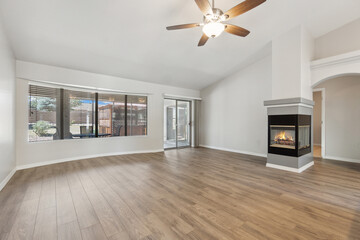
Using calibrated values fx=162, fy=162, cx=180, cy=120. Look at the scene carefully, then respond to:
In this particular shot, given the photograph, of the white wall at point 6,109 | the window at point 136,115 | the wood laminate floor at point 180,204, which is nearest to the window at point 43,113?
the white wall at point 6,109

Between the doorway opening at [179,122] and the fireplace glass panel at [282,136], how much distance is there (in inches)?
141

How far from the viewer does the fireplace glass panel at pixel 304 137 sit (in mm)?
3611

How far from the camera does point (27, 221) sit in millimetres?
1783

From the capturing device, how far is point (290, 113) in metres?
3.61

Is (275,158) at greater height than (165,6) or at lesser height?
lesser

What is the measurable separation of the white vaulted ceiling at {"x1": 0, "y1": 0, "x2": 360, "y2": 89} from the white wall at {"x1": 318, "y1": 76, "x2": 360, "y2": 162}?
159 cm

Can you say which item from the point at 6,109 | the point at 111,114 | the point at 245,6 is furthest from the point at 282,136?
the point at 6,109

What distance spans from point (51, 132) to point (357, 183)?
660cm

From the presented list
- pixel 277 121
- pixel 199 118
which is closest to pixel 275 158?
pixel 277 121

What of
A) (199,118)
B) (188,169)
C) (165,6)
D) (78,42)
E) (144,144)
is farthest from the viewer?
(199,118)

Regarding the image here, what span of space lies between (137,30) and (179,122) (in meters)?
4.20

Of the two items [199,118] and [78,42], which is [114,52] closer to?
[78,42]

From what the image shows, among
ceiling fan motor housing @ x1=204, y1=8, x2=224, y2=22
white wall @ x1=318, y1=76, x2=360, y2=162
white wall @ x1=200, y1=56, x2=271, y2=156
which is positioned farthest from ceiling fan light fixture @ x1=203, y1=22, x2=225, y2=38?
white wall @ x1=318, y1=76, x2=360, y2=162

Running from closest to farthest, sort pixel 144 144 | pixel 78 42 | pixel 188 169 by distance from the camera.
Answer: pixel 78 42 < pixel 188 169 < pixel 144 144
